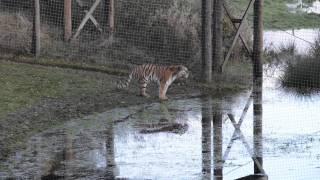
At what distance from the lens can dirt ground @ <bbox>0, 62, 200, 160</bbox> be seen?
10.9 metres

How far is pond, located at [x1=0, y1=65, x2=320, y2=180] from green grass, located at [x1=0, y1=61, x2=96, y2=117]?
1.40 meters

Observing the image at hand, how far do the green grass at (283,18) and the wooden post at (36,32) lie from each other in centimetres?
1033

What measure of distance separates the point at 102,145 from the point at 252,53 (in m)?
6.77

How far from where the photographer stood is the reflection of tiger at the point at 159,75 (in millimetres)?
14369

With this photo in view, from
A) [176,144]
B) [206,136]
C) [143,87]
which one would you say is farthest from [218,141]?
[143,87]

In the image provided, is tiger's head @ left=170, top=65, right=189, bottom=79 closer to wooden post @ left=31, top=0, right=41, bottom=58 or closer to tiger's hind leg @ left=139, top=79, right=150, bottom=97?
tiger's hind leg @ left=139, top=79, right=150, bottom=97

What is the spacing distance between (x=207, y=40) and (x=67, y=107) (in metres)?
3.89

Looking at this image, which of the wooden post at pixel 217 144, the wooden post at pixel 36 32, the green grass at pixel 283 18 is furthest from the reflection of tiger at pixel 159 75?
the green grass at pixel 283 18

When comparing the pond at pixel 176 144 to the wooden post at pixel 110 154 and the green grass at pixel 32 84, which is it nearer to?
the wooden post at pixel 110 154

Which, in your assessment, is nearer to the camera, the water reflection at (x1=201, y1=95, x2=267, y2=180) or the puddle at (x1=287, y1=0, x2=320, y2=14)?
the water reflection at (x1=201, y1=95, x2=267, y2=180)

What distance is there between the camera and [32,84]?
14641mm

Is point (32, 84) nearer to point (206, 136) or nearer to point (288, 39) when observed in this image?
point (206, 136)

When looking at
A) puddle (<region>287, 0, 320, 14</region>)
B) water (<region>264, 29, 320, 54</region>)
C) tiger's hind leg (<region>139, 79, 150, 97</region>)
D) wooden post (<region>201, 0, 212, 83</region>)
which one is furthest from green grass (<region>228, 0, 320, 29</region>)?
tiger's hind leg (<region>139, 79, 150, 97</region>)

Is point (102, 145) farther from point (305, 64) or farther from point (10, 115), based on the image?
point (305, 64)
